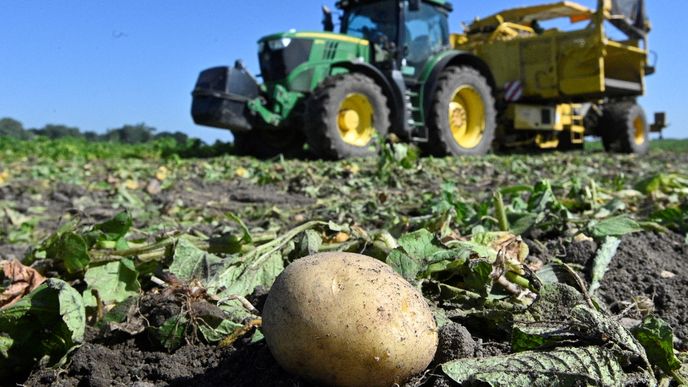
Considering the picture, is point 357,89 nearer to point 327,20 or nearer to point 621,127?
point 327,20

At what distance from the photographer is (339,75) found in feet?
27.3

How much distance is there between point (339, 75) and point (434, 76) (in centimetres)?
166

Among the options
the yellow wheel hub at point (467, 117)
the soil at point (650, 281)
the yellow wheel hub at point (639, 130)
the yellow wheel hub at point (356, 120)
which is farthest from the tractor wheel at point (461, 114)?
the soil at point (650, 281)

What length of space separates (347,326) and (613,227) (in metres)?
1.45

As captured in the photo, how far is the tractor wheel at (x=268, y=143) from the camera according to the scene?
31.8 ft

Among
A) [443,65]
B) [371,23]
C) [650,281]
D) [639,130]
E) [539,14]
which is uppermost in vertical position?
[539,14]

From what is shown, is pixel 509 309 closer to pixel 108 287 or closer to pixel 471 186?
pixel 108 287

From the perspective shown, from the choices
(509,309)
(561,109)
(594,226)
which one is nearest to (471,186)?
(594,226)

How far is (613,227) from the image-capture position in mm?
2270

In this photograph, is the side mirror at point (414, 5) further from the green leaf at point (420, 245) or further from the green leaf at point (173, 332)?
the green leaf at point (173, 332)

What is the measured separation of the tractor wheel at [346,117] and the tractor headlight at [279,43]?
34.9 inches

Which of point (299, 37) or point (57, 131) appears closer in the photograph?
point (299, 37)

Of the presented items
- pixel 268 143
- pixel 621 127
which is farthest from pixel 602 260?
pixel 621 127

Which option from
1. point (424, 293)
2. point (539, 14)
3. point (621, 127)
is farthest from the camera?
point (621, 127)
